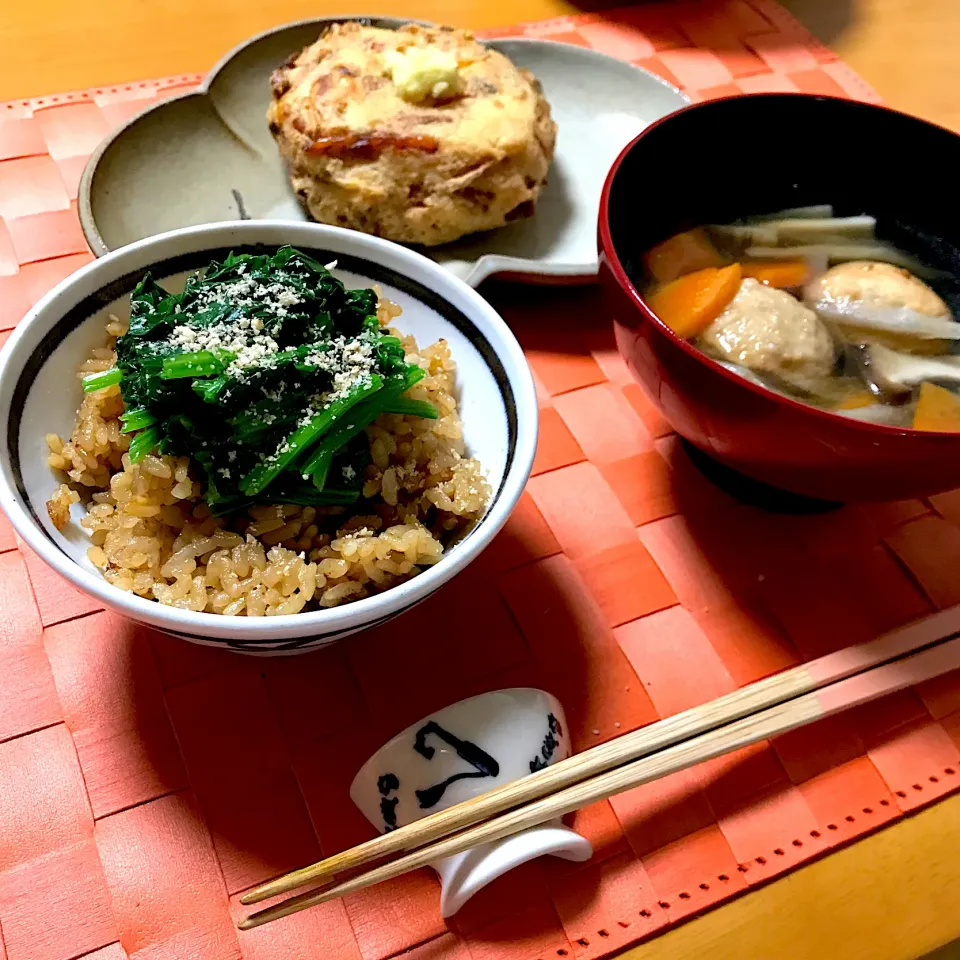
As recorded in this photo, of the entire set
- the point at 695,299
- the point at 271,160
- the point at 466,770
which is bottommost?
the point at 466,770

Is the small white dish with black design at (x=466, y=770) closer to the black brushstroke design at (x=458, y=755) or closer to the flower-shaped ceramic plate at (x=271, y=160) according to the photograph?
the black brushstroke design at (x=458, y=755)

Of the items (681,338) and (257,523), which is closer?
(257,523)

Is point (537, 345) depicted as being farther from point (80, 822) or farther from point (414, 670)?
point (80, 822)

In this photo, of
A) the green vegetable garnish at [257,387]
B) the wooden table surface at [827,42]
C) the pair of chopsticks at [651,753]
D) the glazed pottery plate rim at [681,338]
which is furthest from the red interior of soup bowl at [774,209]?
the wooden table surface at [827,42]

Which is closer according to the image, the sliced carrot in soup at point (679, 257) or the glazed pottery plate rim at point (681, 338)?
the glazed pottery plate rim at point (681, 338)

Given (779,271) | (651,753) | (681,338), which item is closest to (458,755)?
(651,753)

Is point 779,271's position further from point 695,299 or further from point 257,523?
point 257,523

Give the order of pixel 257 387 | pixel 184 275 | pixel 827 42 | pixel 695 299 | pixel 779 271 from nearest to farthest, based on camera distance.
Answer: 1. pixel 257 387
2. pixel 184 275
3. pixel 695 299
4. pixel 779 271
5. pixel 827 42
